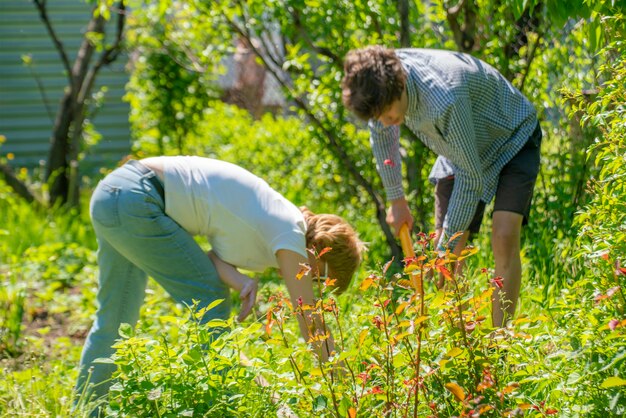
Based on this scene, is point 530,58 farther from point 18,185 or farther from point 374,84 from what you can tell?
point 18,185

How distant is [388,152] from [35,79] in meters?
8.26

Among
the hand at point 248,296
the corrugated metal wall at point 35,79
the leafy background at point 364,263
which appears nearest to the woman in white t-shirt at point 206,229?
the hand at point 248,296

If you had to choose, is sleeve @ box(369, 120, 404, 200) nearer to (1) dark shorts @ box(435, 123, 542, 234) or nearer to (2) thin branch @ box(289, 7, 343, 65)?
(1) dark shorts @ box(435, 123, 542, 234)

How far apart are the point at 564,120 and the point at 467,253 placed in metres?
2.51

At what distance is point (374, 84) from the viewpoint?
9.84ft

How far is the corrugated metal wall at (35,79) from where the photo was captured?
10.7m

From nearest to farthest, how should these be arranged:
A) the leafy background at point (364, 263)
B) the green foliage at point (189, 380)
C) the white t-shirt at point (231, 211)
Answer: the leafy background at point (364, 263) < the green foliage at point (189, 380) < the white t-shirt at point (231, 211)

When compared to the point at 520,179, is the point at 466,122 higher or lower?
higher

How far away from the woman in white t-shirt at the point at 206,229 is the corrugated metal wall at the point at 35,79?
798cm

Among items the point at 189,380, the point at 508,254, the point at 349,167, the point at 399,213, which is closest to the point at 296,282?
the point at 189,380

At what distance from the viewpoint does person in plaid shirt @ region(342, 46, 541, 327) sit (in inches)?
118

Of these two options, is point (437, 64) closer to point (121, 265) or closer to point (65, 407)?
point (121, 265)

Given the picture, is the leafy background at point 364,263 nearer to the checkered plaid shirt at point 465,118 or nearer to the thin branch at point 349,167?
the thin branch at point 349,167

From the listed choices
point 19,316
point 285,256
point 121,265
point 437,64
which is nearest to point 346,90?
point 437,64
